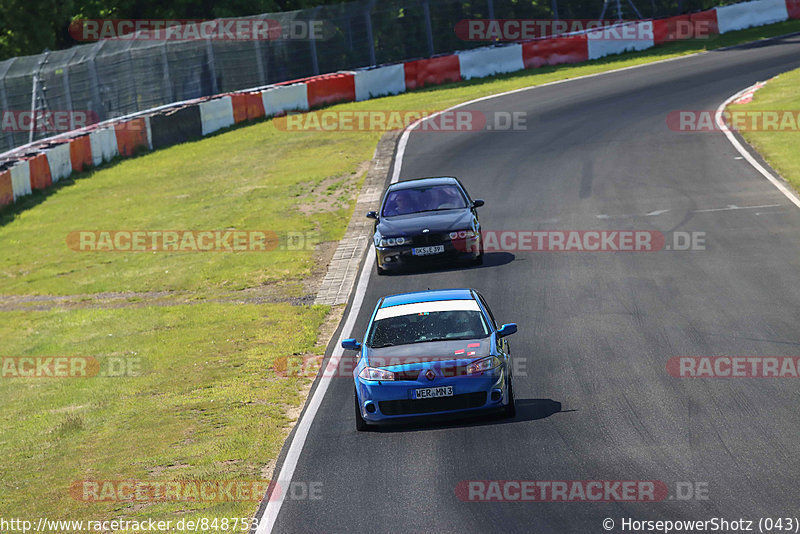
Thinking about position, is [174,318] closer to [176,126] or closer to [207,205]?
[207,205]

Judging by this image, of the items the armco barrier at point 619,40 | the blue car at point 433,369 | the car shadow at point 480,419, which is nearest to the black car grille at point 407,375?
the blue car at point 433,369

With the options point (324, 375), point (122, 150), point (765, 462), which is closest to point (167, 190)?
point (122, 150)

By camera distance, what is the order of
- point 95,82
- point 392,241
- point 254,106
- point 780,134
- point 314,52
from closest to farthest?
1. point 392,241
2. point 780,134
3. point 95,82
4. point 254,106
5. point 314,52

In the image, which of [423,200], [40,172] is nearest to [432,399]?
[423,200]

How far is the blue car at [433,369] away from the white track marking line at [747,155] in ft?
38.1

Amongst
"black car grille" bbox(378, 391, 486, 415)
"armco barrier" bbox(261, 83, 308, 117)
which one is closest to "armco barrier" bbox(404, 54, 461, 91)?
"armco barrier" bbox(261, 83, 308, 117)

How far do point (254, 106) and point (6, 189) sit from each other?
1082 centimetres

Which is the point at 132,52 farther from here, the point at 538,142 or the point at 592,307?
the point at 592,307

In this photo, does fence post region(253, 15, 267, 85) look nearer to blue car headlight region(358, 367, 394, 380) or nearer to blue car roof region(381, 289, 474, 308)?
blue car roof region(381, 289, 474, 308)

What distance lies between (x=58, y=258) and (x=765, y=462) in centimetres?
2015

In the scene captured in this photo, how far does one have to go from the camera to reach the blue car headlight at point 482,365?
1127 centimetres

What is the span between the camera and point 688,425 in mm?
10594

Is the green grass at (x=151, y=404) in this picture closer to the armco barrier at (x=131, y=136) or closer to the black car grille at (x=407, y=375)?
the black car grille at (x=407, y=375)

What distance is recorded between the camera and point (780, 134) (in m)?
27.4
